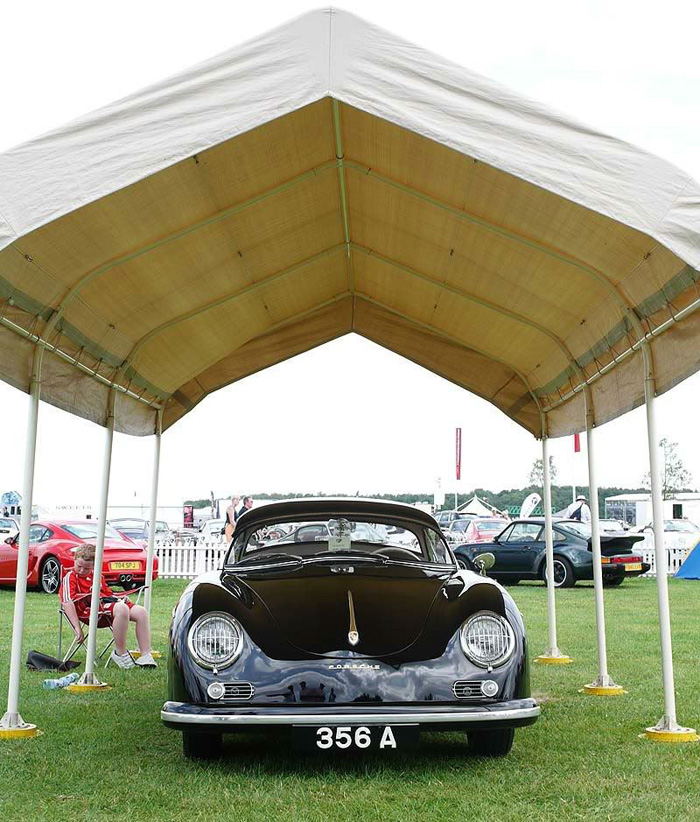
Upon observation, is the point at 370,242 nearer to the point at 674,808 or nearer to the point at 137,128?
the point at 137,128

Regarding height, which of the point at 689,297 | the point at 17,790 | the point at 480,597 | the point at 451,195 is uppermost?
the point at 451,195

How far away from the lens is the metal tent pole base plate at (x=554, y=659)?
9.55 metres

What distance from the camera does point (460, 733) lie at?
6.14 meters

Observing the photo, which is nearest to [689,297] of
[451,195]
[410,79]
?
[451,195]

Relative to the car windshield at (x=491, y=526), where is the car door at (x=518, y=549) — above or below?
below

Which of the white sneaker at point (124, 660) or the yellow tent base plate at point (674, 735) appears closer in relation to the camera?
the yellow tent base plate at point (674, 735)

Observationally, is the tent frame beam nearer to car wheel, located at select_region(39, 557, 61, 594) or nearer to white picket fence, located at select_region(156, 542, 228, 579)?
car wheel, located at select_region(39, 557, 61, 594)

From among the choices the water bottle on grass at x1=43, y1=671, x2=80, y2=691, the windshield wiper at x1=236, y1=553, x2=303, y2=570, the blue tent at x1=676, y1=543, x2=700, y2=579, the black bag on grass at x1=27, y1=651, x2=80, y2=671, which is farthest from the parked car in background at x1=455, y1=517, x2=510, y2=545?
the windshield wiper at x1=236, y1=553, x2=303, y2=570

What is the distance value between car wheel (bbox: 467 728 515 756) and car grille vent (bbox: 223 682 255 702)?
145 centimetres

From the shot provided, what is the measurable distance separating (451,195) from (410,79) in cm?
115

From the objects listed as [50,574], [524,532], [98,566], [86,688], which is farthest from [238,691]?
[524,532]

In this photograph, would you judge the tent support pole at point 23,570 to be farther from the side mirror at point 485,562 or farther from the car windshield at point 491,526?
the car windshield at point 491,526

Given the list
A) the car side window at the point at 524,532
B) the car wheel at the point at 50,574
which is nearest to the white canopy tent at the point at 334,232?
the car wheel at the point at 50,574

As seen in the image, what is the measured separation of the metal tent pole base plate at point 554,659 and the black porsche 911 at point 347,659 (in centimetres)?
432
